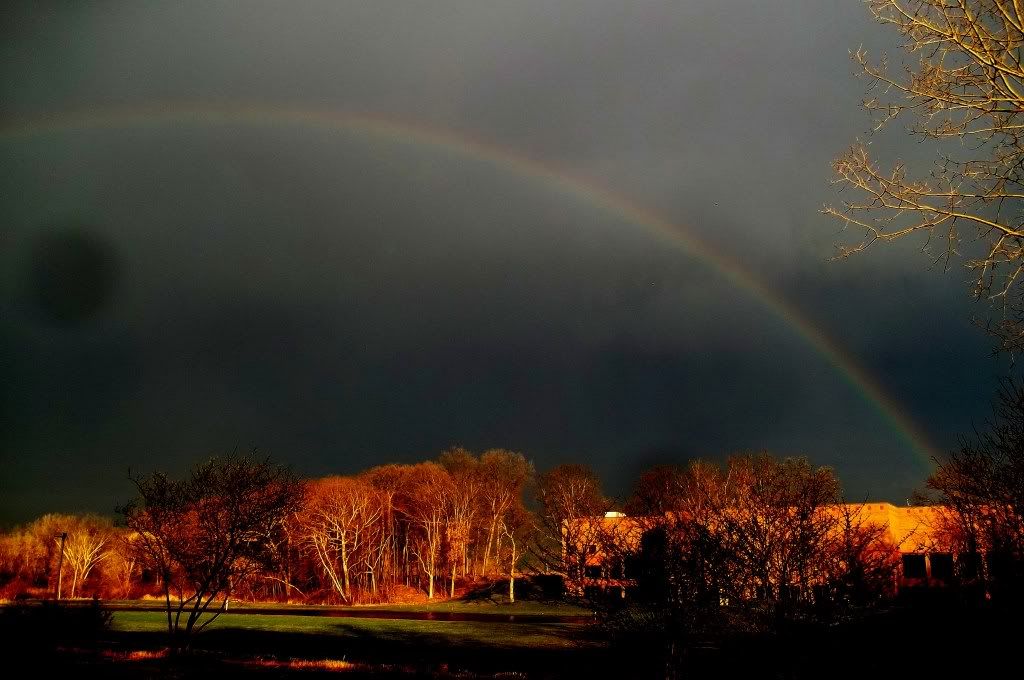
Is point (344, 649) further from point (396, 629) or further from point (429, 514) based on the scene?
point (429, 514)

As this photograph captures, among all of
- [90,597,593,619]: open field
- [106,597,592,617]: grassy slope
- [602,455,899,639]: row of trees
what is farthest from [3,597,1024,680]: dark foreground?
[106,597,592,617]: grassy slope

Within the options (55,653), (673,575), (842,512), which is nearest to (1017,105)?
(673,575)

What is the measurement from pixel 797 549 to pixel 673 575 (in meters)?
3.45

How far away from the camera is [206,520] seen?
19.5 metres

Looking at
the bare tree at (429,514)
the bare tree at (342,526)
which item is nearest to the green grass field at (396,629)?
the bare tree at (342,526)

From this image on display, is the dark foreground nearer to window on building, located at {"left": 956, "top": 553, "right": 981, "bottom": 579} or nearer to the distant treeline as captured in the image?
the distant treeline

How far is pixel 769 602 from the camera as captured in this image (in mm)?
12445

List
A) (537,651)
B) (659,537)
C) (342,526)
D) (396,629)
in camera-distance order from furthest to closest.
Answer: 1. (342,526)
2. (396,629)
3. (537,651)
4. (659,537)

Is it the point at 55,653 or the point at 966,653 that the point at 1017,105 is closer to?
the point at 966,653

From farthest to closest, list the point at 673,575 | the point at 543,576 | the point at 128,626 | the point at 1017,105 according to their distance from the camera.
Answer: the point at 128,626
the point at 543,576
the point at 673,575
the point at 1017,105

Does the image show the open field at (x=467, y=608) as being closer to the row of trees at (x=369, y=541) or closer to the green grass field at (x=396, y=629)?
the row of trees at (x=369, y=541)

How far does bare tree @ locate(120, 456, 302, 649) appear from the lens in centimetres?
1920

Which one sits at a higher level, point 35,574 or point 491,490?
point 491,490

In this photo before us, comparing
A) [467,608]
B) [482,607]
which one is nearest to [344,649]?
[467,608]
